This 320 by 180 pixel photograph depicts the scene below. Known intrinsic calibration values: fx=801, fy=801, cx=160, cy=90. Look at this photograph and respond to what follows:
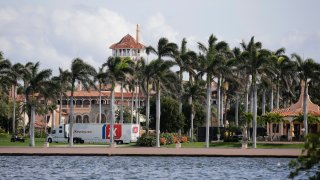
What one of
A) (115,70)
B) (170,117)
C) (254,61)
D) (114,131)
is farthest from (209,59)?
(170,117)

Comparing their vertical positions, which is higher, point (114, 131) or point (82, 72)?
point (82, 72)

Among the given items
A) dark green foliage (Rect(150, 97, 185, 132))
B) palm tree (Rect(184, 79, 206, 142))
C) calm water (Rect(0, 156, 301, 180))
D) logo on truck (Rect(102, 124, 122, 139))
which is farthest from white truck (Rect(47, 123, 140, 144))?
calm water (Rect(0, 156, 301, 180))

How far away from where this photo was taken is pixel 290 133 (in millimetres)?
117438

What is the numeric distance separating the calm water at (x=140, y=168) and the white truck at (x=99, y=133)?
3806 cm

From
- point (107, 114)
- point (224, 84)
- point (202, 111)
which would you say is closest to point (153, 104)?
point (202, 111)

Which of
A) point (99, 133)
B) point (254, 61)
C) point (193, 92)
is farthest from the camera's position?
point (193, 92)

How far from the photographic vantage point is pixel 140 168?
6391 cm

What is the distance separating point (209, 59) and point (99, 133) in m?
23.9

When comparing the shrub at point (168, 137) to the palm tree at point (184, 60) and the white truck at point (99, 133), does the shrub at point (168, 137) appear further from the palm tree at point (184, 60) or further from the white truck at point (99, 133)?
the palm tree at point (184, 60)

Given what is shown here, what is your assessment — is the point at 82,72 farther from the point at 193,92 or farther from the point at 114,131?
the point at 193,92

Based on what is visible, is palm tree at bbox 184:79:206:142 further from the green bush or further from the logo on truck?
the green bush

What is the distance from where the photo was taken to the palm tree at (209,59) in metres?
106

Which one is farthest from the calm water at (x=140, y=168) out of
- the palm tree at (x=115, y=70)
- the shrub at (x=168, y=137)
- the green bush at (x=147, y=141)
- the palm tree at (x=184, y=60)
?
the palm tree at (x=184, y=60)

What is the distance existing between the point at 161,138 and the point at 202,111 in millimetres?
42440
